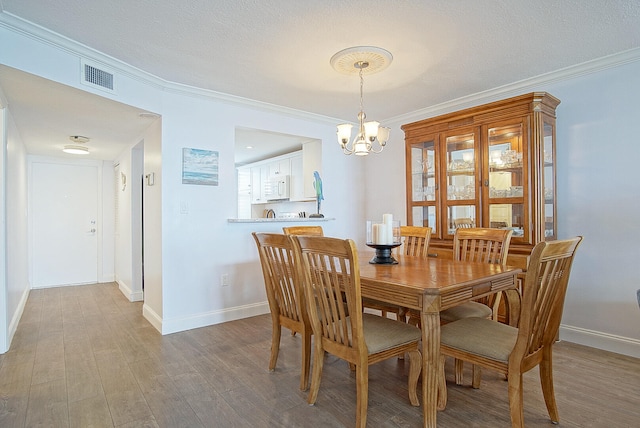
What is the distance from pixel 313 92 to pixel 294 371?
2538 mm

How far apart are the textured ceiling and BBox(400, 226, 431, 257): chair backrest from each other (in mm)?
→ 1358

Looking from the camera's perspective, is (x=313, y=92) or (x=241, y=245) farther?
(x=241, y=245)

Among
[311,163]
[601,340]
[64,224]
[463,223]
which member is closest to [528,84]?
[463,223]

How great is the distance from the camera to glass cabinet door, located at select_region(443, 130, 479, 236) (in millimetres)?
3273

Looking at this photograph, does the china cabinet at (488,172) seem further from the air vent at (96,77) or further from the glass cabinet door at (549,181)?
the air vent at (96,77)

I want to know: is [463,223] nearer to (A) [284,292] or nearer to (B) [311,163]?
(A) [284,292]

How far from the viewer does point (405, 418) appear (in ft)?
6.01

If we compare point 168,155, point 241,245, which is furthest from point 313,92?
point 241,245

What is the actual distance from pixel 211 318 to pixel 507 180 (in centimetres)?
309

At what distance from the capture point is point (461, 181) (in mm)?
3387

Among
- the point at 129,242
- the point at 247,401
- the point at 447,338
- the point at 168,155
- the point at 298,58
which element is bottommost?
the point at 247,401

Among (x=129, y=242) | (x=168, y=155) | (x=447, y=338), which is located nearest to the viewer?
(x=447, y=338)

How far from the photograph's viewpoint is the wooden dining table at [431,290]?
5.25ft

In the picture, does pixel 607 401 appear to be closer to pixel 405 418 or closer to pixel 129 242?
pixel 405 418
